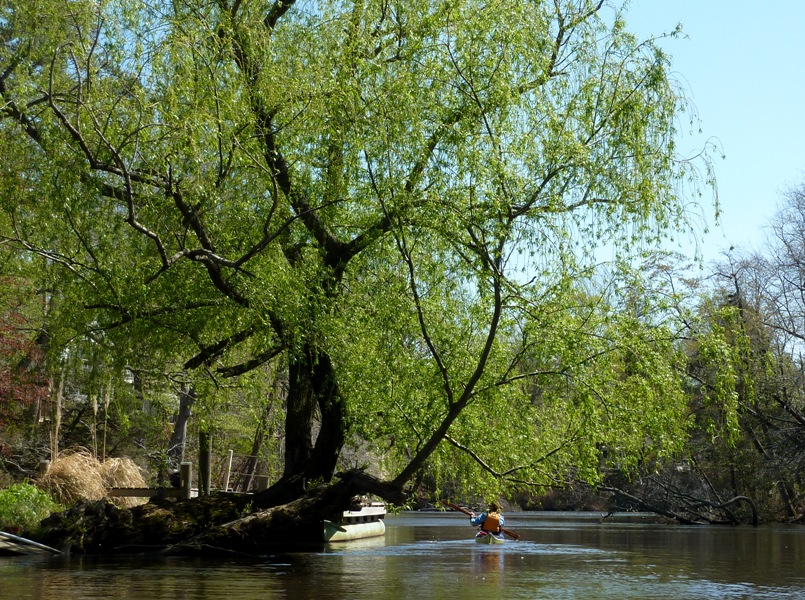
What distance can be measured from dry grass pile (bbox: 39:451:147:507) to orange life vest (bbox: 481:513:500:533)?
929 centimetres

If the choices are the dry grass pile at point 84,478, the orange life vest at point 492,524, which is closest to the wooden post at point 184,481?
the dry grass pile at point 84,478

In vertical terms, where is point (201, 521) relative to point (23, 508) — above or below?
below

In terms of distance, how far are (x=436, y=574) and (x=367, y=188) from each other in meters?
6.77

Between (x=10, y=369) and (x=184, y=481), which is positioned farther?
(x=10, y=369)

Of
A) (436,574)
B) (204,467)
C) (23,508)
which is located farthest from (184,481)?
(436,574)

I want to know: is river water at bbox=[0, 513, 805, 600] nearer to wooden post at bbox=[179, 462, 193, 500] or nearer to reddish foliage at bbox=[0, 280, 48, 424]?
wooden post at bbox=[179, 462, 193, 500]

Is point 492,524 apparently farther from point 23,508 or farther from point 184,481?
point 23,508

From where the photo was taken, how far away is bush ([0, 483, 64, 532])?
22.0 m

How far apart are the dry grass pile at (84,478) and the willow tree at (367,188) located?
565cm

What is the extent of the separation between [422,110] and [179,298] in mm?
6568

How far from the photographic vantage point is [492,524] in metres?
27.2

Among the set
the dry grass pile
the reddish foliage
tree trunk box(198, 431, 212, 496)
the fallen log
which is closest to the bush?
the fallen log

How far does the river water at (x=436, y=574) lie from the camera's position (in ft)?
45.1

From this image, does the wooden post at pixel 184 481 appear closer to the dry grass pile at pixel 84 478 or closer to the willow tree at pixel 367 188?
the dry grass pile at pixel 84 478
